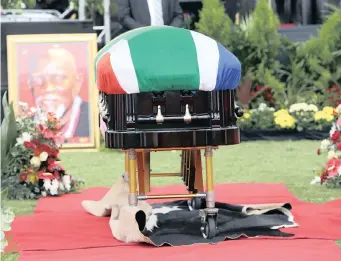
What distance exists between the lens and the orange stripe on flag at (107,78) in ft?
19.4

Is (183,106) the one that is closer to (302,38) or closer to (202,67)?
(202,67)

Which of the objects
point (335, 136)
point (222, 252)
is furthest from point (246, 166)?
point (222, 252)

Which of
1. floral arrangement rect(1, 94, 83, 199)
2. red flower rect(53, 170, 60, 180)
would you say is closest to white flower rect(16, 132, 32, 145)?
floral arrangement rect(1, 94, 83, 199)

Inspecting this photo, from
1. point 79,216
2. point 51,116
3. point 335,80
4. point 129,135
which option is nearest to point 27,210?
point 79,216

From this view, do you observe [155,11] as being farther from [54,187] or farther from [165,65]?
[165,65]

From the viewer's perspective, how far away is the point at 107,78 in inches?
235

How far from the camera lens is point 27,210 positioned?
25.2ft

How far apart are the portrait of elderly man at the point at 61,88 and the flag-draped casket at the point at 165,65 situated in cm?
615

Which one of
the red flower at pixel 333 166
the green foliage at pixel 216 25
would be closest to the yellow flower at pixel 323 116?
the green foliage at pixel 216 25

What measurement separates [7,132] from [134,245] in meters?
2.75

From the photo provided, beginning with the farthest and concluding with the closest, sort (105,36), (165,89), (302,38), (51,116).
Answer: (302,38) → (105,36) → (51,116) → (165,89)

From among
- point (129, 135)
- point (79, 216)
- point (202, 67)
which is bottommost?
point (79, 216)

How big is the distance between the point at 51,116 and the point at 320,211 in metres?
2.75

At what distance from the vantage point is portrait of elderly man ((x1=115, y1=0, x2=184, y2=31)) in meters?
13.0
